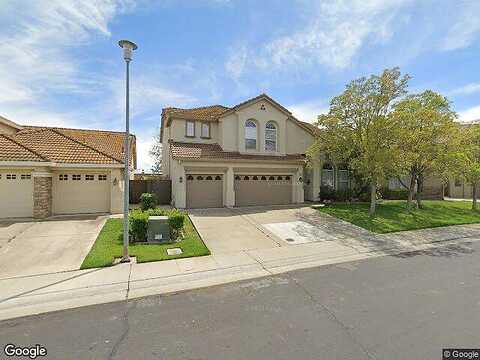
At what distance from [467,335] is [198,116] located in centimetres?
1722

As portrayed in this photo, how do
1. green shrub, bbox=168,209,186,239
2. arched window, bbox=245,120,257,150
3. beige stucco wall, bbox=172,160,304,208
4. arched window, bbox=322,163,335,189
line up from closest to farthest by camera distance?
green shrub, bbox=168,209,186,239 → beige stucco wall, bbox=172,160,304,208 → arched window, bbox=245,120,257,150 → arched window, bbox=322,163,335,189

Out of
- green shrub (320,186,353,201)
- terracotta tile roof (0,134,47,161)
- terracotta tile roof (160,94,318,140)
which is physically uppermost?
terracotta tile roof (160,94,318,140)

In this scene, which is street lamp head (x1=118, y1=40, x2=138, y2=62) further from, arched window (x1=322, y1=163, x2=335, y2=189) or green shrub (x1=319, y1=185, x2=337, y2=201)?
arched window (x1=322, y1=163, x2=335, y2=189)

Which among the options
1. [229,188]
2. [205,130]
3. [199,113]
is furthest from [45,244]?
[199,113]

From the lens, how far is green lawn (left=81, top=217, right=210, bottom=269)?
757cm

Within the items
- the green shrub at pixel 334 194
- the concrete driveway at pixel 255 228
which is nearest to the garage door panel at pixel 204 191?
the concrete driveway at pixel 255 228

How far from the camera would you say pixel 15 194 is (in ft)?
41.6

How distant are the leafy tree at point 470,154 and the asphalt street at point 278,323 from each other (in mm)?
12106

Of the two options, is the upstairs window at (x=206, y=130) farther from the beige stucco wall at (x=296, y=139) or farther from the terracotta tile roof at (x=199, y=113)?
the beige stucco wall at (x=296, y=139)

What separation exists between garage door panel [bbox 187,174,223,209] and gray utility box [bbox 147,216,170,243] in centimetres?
672

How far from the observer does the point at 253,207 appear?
55.8ft

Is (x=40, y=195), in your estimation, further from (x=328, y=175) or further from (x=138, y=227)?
(x=328, y=175)

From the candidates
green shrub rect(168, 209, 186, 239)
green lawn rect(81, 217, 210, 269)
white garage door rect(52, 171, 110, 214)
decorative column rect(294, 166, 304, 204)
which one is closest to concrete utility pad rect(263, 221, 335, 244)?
green lawn rect(81, 217, 210, 269)

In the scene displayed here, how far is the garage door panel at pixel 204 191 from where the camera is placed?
54.0 ft
